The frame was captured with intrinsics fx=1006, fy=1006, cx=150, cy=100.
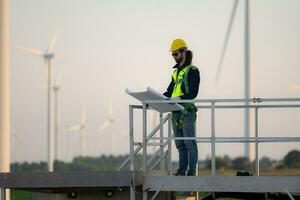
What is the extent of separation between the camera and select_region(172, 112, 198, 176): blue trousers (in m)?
13.9

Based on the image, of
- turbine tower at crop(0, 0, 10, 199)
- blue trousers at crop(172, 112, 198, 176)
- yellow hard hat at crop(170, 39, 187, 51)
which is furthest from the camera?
turbine tower at crop(0, 0, 10, 199)

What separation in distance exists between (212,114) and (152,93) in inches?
33.3

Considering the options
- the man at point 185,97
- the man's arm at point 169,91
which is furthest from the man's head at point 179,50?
the man's arm at point 169,91

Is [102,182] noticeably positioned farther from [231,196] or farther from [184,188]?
[231,196]

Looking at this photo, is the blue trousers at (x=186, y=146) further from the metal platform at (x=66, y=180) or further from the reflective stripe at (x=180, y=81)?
the metal platform at (x=66, y=180)

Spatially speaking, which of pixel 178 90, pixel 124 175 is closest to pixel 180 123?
pixel 178 90

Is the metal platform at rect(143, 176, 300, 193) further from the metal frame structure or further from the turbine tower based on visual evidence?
the turbine tower

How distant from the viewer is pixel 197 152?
14.1 m

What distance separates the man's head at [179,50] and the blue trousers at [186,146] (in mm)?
768

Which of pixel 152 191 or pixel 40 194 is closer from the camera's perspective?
pixel 152 191

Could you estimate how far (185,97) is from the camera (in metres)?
14.0

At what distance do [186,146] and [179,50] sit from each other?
53.3 inches

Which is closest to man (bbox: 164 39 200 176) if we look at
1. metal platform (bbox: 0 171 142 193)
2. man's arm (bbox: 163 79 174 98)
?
man's arm (bbox: 163 79 174 98)

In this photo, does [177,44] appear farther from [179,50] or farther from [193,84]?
[193,84]
